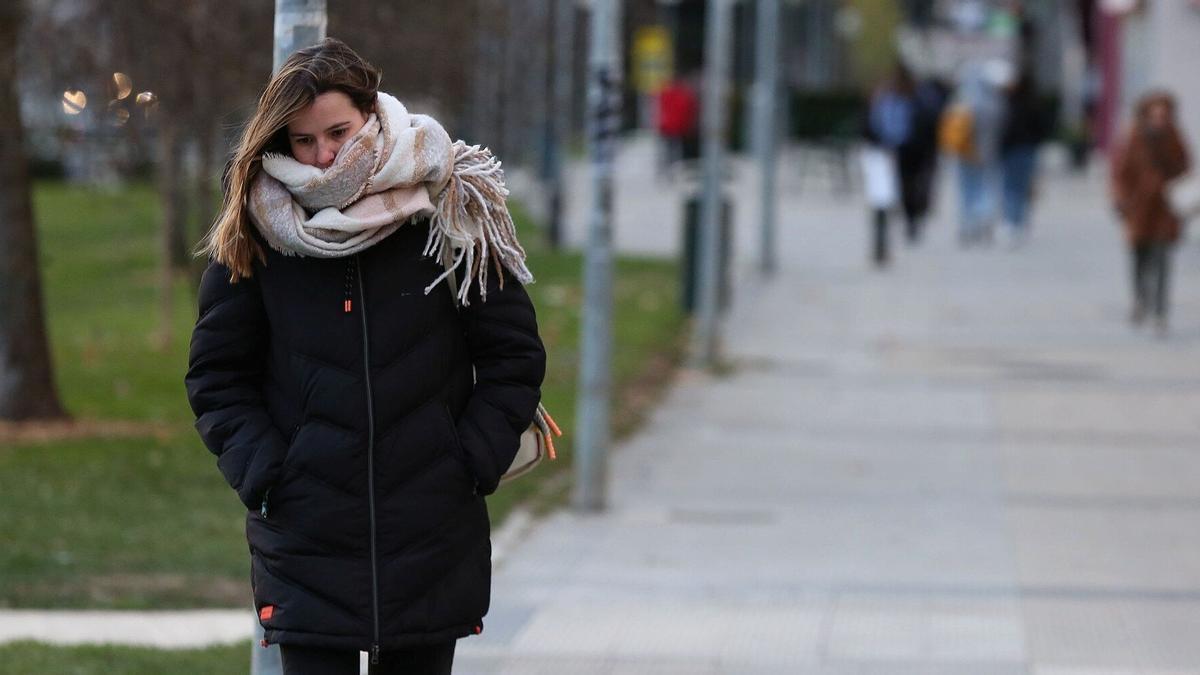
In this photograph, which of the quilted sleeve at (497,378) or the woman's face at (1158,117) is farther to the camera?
the woman's face at (1158,117)

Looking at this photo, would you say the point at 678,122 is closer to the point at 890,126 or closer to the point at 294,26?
the point at 890,126

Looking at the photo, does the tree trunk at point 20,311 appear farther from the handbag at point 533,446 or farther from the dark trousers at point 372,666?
the dark trousers at point 372,666

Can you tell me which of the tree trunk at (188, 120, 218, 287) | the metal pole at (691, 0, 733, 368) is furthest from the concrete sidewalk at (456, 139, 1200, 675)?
the tree trunk at (188, 120, 218, 287)

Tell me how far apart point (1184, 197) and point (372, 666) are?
11908mm

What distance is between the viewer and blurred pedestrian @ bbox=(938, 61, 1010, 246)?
70.4 ft

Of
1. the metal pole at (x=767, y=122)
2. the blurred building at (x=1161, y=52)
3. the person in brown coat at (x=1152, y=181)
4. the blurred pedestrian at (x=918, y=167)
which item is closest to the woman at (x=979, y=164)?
the blurred pedestrian at (x=918, y=167)

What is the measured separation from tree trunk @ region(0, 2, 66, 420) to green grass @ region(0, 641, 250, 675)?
14.8 feet

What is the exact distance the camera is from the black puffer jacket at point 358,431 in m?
3.57

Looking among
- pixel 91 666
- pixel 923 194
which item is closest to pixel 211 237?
pixel 91 666

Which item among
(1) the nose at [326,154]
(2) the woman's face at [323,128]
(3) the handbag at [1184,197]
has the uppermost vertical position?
(2) the woman's face at [323,128]

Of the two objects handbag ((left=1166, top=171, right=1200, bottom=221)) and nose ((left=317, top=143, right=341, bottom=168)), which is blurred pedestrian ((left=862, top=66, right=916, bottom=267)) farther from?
nose ((left=317, top=143, right=341, bottom=168))

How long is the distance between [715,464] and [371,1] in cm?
415

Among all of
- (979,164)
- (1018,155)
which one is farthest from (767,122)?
(1018,155)

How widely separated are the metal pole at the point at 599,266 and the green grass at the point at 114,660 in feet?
10.2
